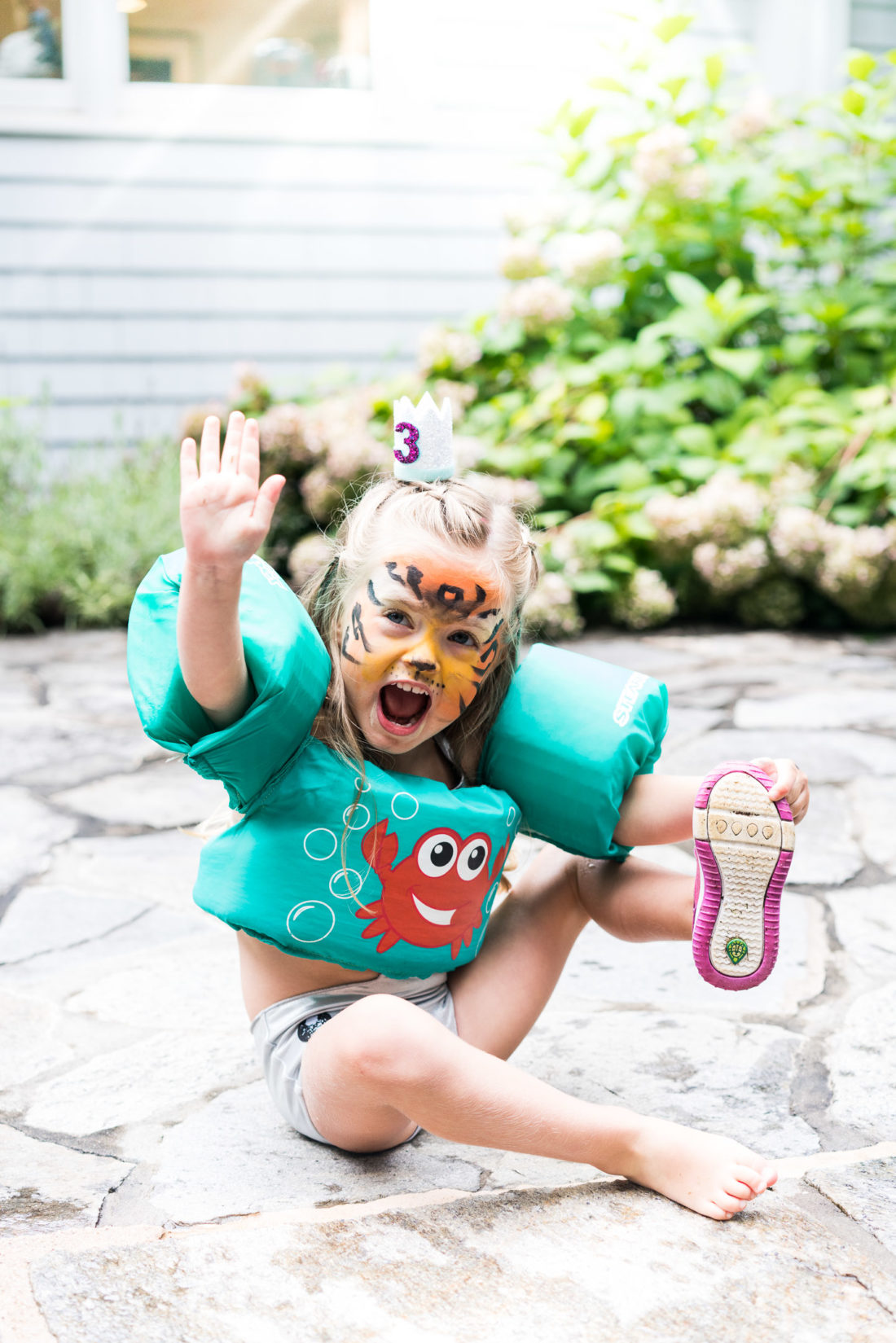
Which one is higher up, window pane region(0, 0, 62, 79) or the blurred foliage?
window pane region(0, 0, 62, 79)

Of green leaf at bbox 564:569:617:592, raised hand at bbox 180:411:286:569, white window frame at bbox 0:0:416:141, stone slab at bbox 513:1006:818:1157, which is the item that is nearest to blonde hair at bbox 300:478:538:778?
raised hand at bbox 180:411:286:569

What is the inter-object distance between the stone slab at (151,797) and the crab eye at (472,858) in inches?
53.9

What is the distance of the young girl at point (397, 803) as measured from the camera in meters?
1.35

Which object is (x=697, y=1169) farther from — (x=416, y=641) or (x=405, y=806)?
(x=416, y=641)

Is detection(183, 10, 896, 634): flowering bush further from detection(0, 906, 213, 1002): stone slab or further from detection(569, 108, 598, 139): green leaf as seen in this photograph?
detection(0, 906, 213, 1002): stone slab

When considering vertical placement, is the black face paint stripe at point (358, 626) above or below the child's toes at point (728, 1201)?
above

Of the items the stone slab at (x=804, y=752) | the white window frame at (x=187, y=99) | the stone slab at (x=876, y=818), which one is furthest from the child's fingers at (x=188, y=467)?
the white window frame at (x=187, y=99)

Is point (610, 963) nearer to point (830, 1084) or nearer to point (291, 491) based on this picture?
point (830, 1084)

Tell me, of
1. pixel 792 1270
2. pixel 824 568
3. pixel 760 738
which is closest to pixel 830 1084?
pixel 792 1270

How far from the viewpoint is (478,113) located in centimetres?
616

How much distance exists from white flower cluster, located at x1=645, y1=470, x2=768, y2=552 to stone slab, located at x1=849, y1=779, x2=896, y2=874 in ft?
5.75

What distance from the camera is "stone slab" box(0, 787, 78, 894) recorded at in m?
2.54

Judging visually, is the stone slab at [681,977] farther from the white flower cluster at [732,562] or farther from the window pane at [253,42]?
the window pane at [253,42]

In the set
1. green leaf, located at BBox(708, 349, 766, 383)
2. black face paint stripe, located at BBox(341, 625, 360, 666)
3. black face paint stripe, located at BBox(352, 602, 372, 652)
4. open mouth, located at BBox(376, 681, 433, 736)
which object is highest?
green leaf, located at BBox(708, 349, 766, 383)
